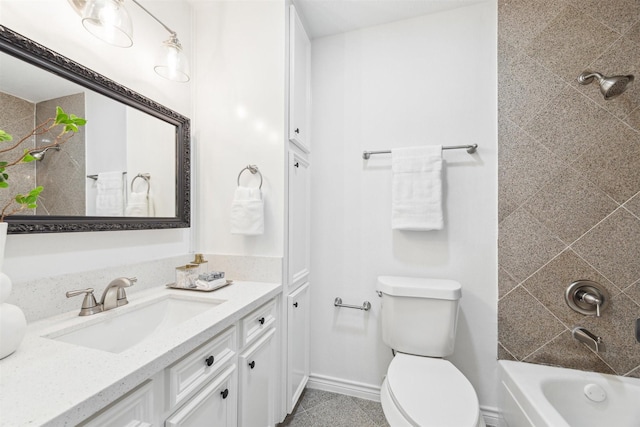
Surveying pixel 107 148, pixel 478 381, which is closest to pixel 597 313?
pixel 478 381

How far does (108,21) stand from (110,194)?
2.14 feet

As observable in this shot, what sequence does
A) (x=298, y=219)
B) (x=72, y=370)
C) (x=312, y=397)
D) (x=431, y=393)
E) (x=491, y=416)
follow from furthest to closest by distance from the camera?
(x=312, y=397) → (x=298, y=219) → (x=491, y=416) → (x=431, y=393) → (x=72, y=370)

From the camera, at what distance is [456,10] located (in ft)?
5.17

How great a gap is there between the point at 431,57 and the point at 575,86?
74 centimetres

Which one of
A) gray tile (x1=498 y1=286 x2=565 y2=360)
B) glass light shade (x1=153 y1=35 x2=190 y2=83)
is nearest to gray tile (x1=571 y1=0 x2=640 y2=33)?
gray tile (x1=498 y1=286 x2=565 y2=360)

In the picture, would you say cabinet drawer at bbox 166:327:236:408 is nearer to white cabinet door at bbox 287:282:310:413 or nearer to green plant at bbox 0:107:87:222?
white cabinet door at bbox 287:282:310:413

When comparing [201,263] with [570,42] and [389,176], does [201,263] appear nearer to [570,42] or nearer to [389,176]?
[389,176]

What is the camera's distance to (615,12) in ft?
4.30

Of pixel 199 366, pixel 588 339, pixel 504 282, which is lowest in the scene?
pixel 588 339

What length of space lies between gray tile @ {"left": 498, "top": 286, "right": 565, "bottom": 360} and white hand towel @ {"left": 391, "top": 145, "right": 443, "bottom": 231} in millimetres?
559

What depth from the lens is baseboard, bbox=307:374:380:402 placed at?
1.70m

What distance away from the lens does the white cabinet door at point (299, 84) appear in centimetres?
146

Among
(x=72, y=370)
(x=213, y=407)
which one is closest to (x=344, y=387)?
(x=213, y=407)

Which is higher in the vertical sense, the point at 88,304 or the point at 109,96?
the point at 109,96
